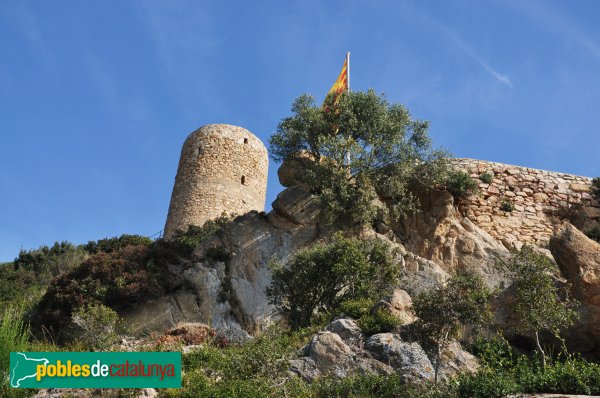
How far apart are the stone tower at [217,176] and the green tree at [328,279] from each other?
10.7 meters

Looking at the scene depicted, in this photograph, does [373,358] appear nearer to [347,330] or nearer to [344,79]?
[347,330]

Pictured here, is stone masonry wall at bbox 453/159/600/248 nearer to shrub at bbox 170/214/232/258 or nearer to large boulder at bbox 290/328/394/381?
shrub at bbox 170/214/232/258

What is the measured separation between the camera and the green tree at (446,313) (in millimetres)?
12492

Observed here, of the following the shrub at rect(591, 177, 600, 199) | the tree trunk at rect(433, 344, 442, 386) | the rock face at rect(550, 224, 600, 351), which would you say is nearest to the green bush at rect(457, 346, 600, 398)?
the tree trunk at rect(433, 344, 442, 386)

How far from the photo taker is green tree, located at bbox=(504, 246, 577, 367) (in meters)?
13.4

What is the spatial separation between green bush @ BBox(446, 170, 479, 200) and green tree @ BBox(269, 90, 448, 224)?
0.52m

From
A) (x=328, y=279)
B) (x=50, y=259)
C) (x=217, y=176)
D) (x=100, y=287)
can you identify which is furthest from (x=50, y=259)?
(x=328, y=279)

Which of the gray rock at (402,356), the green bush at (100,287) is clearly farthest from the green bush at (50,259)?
the gray rock at (402,356)

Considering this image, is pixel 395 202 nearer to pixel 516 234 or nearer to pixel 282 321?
pixel 516 234

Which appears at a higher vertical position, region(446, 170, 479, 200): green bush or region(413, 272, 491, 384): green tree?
region(446, 170, 479, 200): green bush

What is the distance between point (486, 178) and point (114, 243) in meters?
17.1

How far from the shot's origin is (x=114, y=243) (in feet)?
98.1

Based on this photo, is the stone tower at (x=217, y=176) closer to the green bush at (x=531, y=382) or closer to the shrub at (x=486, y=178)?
the shrub at (x=486, y=178)

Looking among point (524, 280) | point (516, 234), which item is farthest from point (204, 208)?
point (524, 280)
